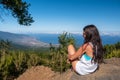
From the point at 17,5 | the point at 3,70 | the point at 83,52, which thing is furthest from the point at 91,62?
the point at 17,5

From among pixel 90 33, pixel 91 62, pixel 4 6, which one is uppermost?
pixel 4 6

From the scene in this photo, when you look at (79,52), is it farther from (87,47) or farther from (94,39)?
(94,39)

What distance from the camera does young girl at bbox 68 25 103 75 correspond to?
28.5ft

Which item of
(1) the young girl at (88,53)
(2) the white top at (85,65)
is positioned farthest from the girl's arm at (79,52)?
(2) the white top at (85,65)

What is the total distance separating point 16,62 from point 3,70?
108 centimetres

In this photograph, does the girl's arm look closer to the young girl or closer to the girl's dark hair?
the young girl

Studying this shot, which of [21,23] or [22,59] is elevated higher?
[21,23]

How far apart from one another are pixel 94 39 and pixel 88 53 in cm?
45

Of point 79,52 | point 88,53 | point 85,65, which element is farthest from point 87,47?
point 85,65

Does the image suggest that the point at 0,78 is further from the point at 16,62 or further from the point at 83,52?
the point at 83,52

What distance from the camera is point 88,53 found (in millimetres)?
8805

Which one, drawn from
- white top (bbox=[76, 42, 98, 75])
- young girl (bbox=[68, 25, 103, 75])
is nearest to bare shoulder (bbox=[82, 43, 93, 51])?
young girl (bbox=[68, 25, 103, 75])

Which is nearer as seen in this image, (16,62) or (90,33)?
(90,33)

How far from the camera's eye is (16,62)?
41.2ft
